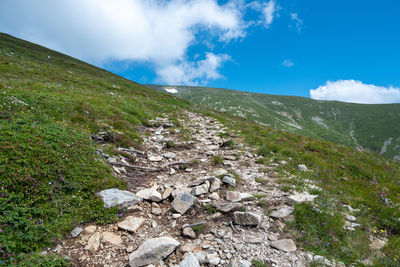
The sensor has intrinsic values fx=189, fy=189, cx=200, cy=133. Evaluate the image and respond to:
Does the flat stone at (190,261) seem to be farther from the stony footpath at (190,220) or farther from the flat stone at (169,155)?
the flat stone at (169,155)

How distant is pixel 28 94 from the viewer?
9758 millimetres

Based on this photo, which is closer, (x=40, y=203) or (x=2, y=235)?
(x=2, y=235)

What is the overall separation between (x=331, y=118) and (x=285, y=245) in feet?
679

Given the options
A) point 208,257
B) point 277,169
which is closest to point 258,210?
point 208,257

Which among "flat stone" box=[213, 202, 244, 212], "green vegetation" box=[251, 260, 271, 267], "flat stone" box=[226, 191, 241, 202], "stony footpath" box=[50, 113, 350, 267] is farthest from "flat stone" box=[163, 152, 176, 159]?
"green vegetation" box=[251, 260, 271, 267]

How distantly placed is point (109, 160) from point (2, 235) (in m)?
3.74

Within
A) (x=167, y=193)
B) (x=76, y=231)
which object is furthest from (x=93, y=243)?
(x=167, y=193)

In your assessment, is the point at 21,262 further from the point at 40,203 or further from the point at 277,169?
the point at 277,169

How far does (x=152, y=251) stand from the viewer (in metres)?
3.74

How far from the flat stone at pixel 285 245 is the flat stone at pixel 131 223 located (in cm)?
310

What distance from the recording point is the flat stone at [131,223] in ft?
14.6

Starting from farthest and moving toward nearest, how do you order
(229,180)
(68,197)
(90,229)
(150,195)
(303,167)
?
(303,167), (229,180), (150,195), (68,197), (90,229)

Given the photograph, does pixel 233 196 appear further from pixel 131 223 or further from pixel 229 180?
pixel 131 223

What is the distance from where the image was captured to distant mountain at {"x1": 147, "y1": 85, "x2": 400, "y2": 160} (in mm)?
124562
